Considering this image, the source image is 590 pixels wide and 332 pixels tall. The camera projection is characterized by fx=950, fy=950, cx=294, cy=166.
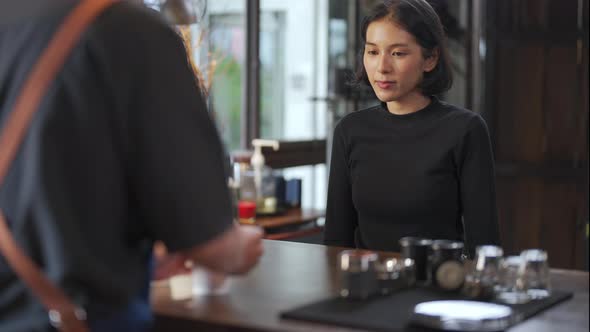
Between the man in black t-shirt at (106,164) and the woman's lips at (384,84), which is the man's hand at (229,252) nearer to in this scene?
the man in black t-shirt at (106,164)

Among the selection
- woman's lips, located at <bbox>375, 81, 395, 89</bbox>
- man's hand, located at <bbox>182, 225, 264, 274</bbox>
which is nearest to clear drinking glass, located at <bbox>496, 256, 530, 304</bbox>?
man's hand, located at <bbox>182, 225, 264, 274</bbox>

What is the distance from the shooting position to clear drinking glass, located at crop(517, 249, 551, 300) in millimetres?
1757

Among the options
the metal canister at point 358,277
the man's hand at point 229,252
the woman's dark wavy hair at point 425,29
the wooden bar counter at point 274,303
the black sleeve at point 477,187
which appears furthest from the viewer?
the woman's dark wavy hair at point 425,29

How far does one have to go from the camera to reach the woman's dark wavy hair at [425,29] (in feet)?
8.85

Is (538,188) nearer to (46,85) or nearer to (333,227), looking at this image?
(333,227)

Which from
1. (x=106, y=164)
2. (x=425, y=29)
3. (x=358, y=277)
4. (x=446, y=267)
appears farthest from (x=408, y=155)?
(x=106, y=164)

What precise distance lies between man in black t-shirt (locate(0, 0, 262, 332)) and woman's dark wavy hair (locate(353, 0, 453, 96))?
145cm

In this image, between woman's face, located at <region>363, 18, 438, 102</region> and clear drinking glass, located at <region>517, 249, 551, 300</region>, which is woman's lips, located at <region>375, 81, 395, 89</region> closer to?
woman's face, located at <region>363, 18, 438, 102</region>

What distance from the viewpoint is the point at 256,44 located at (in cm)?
632

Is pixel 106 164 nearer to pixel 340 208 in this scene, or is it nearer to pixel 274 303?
pixel 274 303

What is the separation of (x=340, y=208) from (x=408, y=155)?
263mm

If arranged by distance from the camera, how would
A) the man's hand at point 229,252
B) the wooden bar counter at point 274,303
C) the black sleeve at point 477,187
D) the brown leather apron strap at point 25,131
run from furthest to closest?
the black sleeve at point 477,187
the wooden bar counter at point 274,303
the man's hand at point 229,252
the brown leather apron strap at point 25,131

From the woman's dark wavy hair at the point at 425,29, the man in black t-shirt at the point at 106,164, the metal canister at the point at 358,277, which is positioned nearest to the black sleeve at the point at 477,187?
the woman's dark wavy hair at the point at 425,29

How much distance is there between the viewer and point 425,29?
272cm
